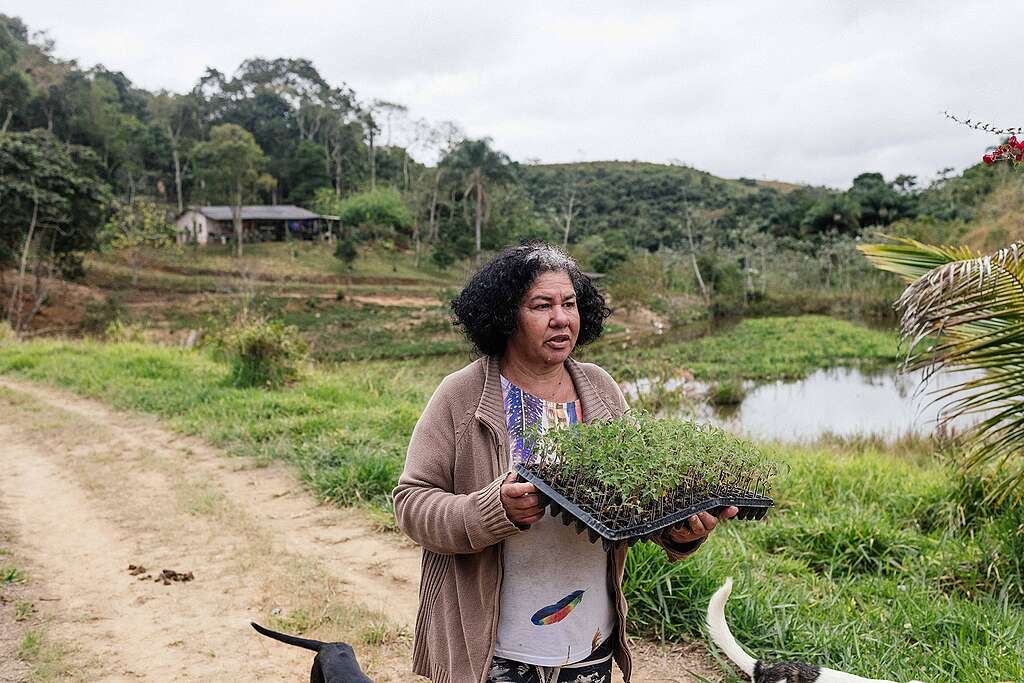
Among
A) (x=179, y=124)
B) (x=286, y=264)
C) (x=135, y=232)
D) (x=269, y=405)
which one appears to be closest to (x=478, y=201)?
(x=286, y=264)

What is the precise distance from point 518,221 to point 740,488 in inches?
1684

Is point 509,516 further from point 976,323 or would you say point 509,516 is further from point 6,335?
point 6,335

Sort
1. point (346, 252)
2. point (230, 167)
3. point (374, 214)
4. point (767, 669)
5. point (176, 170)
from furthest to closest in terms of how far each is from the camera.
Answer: point (374, 214) → point (176, 170) → point (346, 252) → point (230, 167) → point (767, 669)

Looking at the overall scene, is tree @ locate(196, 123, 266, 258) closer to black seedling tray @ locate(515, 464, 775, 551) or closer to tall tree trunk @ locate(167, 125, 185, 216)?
tall tree trunk @ locate(167, 125, 185, 216)

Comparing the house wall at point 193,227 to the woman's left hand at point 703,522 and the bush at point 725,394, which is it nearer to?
the bush at point 725,394

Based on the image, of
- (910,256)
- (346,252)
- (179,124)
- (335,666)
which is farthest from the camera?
(179,124)

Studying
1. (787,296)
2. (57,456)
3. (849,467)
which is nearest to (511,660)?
(849,467)

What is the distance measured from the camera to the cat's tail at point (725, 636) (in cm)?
254

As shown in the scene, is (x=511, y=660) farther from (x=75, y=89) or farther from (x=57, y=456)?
(x=75, y=89)

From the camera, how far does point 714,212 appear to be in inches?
2734

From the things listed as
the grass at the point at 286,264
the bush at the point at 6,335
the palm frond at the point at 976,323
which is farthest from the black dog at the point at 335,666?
the grass at the point at 286,264

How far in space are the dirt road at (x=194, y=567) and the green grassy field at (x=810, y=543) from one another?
0.33 metres

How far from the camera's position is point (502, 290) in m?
2.14

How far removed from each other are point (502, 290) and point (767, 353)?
79.0ft
